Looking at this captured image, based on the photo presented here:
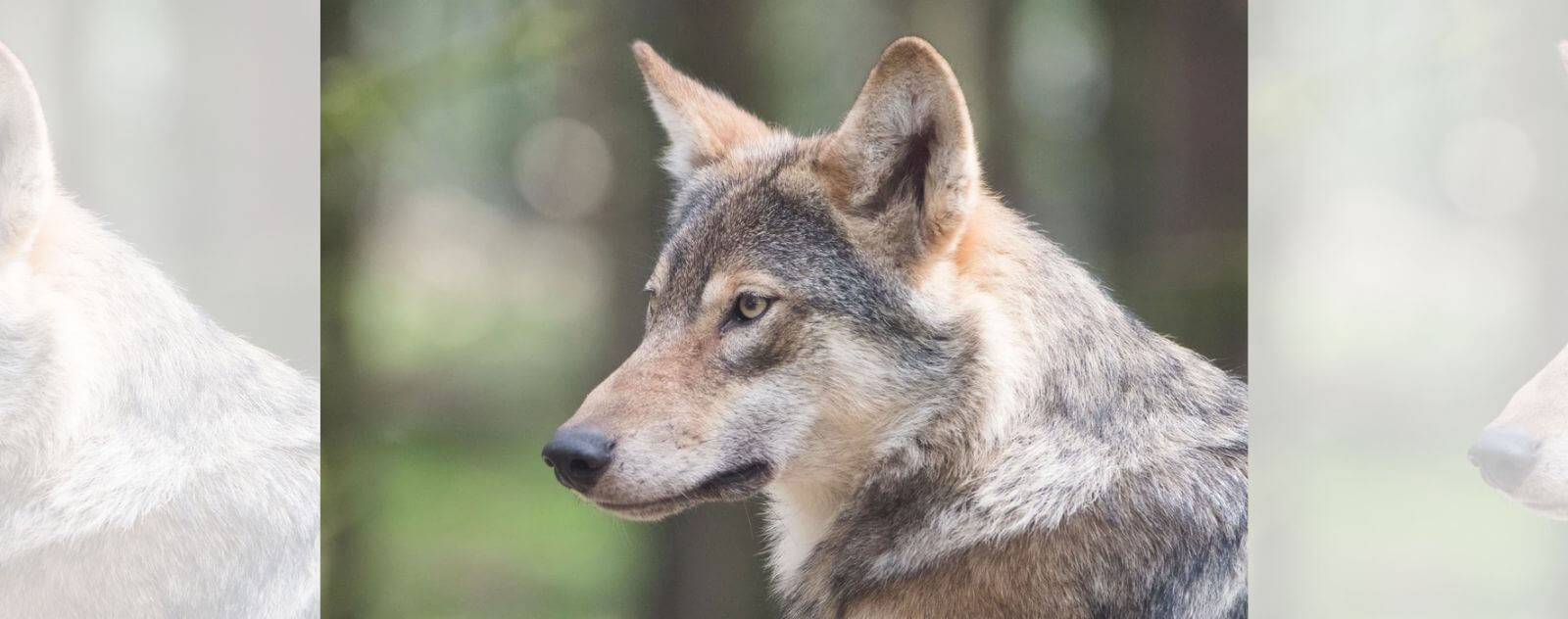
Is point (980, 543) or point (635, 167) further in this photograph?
point (635, 167)

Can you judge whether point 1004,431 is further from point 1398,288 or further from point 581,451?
point 1398,288

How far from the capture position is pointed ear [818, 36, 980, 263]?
2.33m

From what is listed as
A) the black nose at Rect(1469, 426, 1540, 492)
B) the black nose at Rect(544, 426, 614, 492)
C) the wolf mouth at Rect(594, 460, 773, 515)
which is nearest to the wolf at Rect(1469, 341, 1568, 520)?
the black nose at Rect(1469, 426, 1540, 492)

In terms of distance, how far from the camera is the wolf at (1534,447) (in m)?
2.63

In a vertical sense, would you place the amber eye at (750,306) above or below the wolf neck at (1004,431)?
above

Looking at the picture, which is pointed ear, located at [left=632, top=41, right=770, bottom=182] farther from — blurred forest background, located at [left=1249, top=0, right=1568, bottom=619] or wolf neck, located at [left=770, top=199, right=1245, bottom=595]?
blurred forest background, located at [left=1249, top=0, right=1568, bottom=619]

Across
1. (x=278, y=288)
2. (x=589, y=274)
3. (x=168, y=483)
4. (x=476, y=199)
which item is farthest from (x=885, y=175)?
(x=168, y=483)

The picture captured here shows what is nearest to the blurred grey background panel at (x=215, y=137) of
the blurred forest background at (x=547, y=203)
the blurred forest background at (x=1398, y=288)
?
the blurred forest background at (x=547, y=203)

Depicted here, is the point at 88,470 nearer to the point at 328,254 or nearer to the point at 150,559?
the point at 150,559

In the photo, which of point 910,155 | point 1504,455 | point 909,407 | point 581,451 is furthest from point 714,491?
point 1504,455

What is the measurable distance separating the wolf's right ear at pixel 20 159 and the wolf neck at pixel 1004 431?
1.60 metres

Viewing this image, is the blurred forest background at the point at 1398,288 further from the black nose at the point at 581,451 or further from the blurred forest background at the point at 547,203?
the black nose at the point at 581,451

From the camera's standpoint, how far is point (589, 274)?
2787mm

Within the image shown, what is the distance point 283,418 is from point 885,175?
4.56 ft
